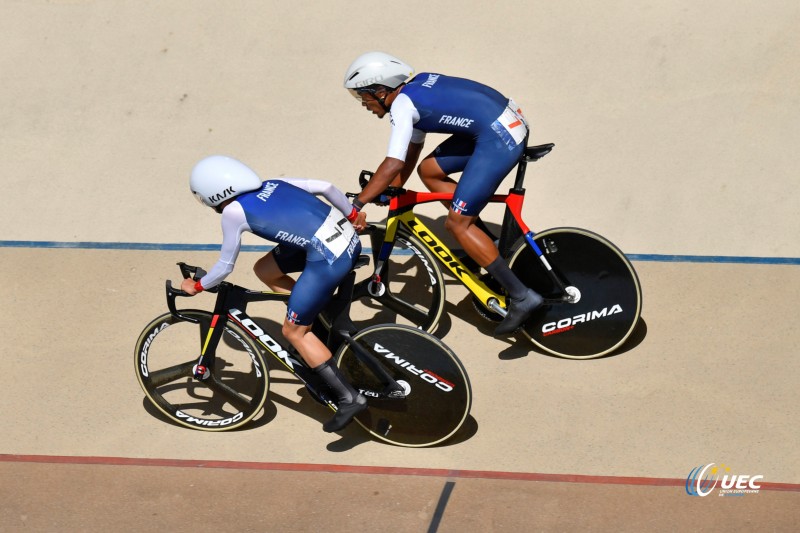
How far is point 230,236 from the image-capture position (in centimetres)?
560

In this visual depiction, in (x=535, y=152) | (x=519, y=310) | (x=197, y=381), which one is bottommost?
(x=197, y=381)

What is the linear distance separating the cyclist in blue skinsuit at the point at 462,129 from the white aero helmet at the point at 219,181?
0.87 metres

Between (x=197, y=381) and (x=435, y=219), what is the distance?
2605 millimetres

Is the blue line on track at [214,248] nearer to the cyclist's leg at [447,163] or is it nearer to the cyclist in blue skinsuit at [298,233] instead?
the cyclist's leg at [447,163]

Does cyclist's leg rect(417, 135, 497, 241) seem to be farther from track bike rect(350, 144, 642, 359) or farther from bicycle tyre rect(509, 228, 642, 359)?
bicycle tyre rect(509, 228, 642, 359)

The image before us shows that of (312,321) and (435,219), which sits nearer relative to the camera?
(312,321)

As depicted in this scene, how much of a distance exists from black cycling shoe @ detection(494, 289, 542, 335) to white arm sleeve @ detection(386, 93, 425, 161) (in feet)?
4.02

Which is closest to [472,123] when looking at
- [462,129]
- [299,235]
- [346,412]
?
[462,129]

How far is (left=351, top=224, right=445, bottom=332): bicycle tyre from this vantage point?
6707 mm

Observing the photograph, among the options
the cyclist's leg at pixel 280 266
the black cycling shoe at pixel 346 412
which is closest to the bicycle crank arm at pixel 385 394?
the black cycling shoe at pixel 346 412

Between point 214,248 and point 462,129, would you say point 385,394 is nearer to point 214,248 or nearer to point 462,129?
point 462,129

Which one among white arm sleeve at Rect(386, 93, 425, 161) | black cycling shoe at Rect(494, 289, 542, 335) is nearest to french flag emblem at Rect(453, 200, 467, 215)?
white arm sleeve at Rect(386, 93, 425, 161)

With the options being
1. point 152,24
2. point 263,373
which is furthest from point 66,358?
point 152,24

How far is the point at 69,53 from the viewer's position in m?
10.3
